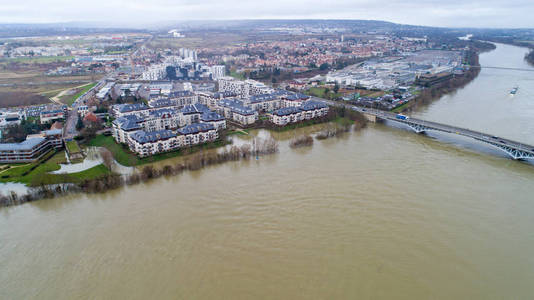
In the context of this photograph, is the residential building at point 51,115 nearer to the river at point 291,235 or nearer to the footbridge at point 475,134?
the river at point 291,235

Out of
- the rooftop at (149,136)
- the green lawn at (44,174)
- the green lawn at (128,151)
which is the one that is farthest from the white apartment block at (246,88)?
the green lawn at (44,174)

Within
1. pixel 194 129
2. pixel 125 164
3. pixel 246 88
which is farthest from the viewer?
pixel 246 88

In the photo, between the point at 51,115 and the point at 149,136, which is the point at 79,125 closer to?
the point at 51,115

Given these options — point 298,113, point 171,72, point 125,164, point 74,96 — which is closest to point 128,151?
point 125,164

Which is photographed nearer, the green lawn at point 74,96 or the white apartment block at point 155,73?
the green lawn at point 74,96

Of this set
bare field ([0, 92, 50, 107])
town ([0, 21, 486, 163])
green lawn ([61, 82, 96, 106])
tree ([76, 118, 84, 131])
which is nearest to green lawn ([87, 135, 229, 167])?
town ([0, 21, 486, 163])

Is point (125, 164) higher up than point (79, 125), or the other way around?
point (79, 125)
